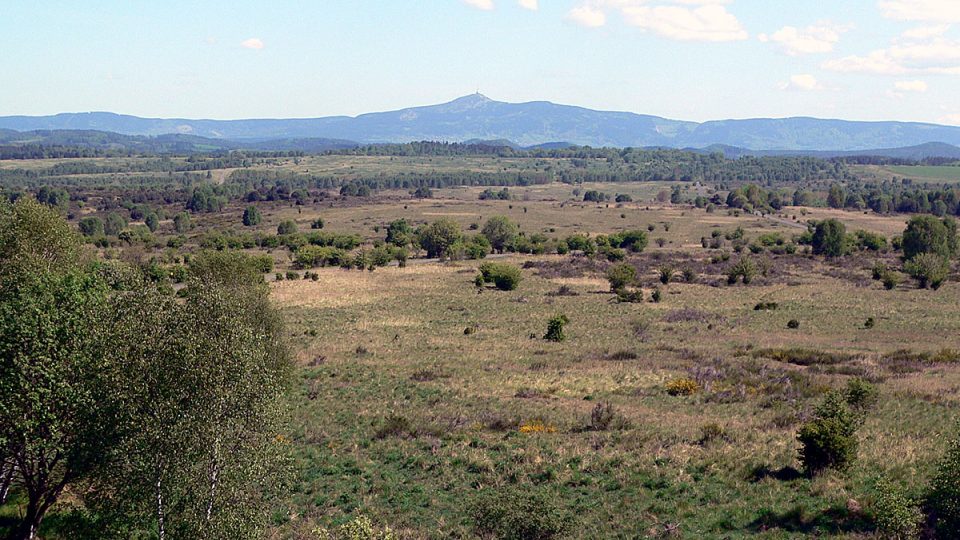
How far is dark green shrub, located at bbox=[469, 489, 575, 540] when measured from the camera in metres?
20.9

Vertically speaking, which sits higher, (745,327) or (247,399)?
(247,399)

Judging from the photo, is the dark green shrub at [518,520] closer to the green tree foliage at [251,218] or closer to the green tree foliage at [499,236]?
the green tree foliage at [499,236]

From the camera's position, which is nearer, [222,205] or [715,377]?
[715,377]

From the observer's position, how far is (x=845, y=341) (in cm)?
5394

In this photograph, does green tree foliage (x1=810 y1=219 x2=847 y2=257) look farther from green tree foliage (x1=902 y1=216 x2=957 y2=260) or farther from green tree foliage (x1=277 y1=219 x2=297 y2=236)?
green tree foliage (x1=277 y1=219 x2=297 y2=236)

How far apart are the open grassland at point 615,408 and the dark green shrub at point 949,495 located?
7.41ft

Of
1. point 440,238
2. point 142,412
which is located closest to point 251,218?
point 440,238

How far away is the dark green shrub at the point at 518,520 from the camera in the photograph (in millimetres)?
20922

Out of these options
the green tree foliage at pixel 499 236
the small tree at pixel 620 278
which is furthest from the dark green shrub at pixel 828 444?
the green tree foliage at pixel 499 236

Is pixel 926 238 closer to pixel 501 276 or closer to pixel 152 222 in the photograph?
pixel 501 276

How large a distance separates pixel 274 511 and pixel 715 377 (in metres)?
27.6

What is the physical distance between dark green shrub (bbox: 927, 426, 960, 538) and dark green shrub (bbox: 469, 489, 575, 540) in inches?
407

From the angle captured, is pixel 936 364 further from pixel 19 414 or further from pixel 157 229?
pixel 157 229

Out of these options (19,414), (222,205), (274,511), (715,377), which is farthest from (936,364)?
(222,205)
